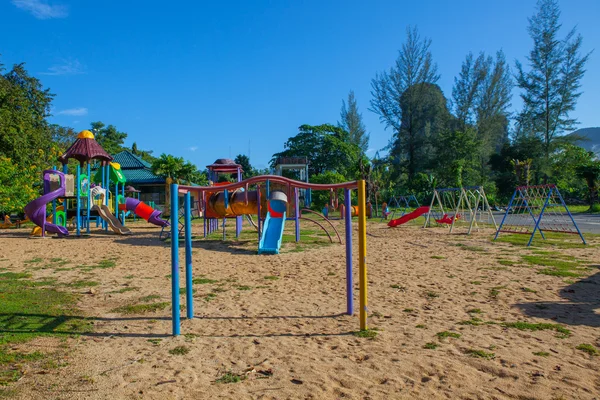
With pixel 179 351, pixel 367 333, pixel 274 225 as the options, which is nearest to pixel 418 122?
pixel 274 225

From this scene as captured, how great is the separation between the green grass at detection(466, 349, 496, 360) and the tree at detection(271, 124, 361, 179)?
43.2 m

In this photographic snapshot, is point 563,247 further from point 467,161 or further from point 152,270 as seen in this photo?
point 467,161

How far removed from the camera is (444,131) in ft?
145

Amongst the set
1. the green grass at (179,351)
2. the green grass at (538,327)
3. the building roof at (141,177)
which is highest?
the building roof at (141,177)

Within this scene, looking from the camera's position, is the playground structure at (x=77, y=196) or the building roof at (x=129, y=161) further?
the building roof at (x=129, y=161)

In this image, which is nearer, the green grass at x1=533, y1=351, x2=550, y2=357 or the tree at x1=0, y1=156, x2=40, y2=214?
the green grass at x1=533, y1=351, x2=550, y2=357

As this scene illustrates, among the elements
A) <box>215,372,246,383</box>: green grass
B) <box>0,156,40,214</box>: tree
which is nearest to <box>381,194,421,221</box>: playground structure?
<box>215,372,246,383</box>: green grass

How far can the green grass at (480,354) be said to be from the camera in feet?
11.5

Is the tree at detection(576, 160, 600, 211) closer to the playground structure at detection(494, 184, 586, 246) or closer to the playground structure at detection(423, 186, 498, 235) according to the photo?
the playground structure at detection(423, 186, 498, 235)

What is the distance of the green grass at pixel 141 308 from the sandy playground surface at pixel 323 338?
0.10ft

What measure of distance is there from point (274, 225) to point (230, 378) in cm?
895

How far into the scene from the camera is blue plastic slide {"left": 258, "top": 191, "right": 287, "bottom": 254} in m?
10.7

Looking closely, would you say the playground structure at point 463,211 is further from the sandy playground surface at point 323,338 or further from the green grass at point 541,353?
the green grass at point 541,353

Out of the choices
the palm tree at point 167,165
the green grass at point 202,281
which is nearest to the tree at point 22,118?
the palm tree at point 167,165
